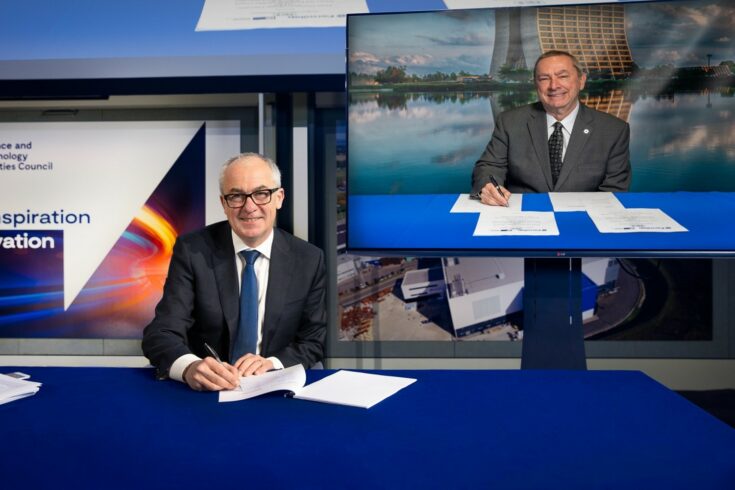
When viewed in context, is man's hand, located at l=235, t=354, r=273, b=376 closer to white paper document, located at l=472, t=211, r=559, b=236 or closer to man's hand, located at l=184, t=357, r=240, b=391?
man's hand, located at l=184, t=357, r=240, b=391

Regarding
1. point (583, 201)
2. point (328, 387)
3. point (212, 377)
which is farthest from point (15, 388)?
point (583, 201)

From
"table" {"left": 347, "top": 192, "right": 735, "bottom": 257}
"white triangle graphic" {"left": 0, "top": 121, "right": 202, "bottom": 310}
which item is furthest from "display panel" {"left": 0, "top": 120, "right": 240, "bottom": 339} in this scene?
"table" {"left": 347, "top": 192, "right": 735, "bottom": 257}

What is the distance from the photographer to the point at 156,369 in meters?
1.82

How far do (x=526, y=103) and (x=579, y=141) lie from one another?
27cm

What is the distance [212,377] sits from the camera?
1567 millimetres

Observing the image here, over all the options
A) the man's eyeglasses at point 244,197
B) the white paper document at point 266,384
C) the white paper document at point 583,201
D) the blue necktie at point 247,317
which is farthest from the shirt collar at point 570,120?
the white paper document at point 266,384

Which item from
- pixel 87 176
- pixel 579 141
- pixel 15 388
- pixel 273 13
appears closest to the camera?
pixel 15 388

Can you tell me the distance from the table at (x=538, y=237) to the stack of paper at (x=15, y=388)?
1.41 m

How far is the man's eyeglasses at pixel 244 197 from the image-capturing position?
2.25m

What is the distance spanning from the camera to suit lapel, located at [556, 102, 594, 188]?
8.66 ft

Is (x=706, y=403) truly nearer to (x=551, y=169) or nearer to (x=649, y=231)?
(x=649, y=231)

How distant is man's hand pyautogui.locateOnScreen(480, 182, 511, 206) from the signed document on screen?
1168mm

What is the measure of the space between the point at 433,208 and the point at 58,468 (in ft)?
6.17

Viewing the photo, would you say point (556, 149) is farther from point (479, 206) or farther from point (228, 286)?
point (228, 286)
